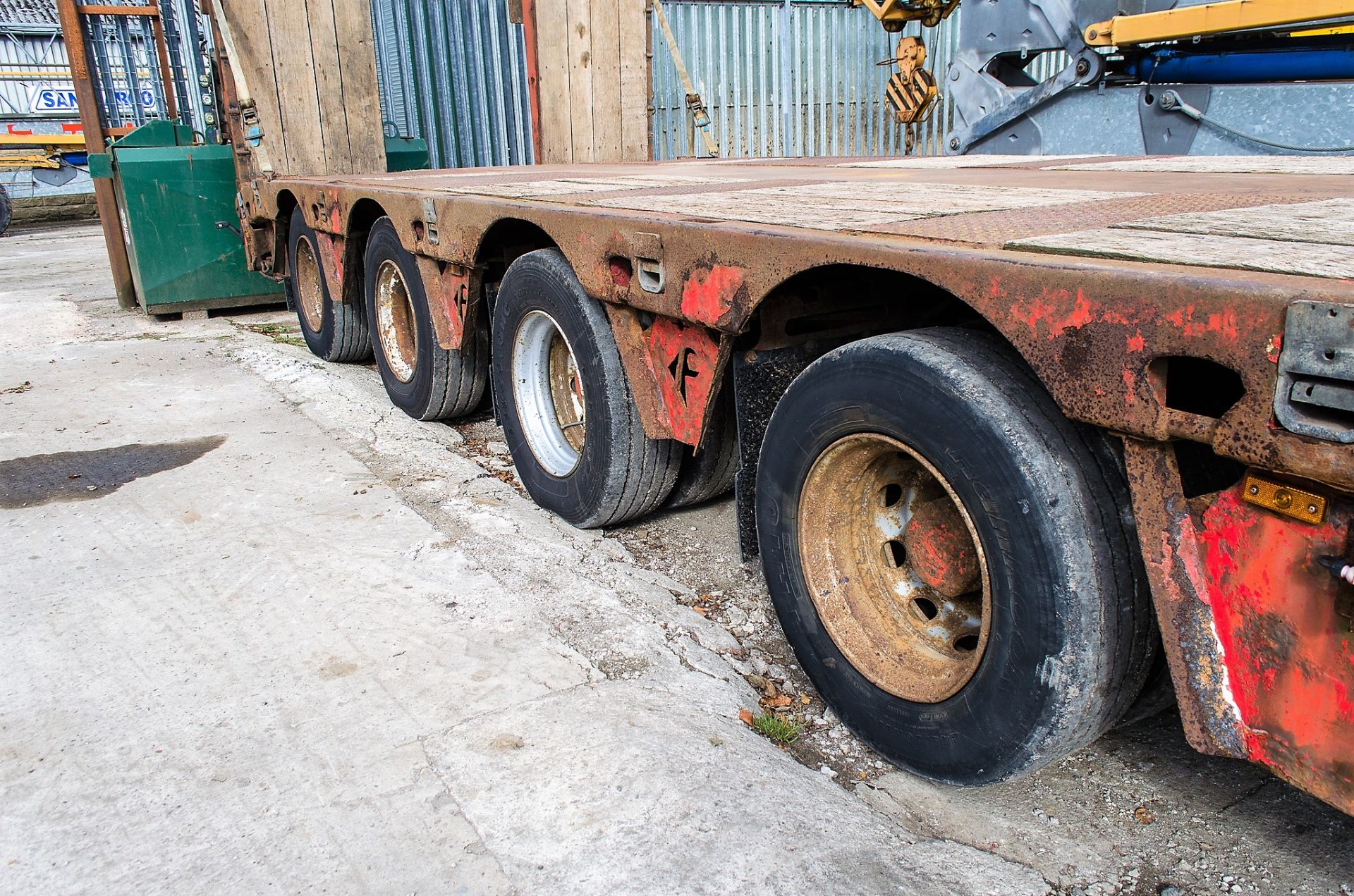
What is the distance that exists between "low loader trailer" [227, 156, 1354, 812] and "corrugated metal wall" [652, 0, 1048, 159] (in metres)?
10.8

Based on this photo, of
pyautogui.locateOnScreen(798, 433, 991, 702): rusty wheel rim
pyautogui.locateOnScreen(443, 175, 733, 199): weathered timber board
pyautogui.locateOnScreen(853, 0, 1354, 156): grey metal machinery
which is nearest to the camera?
pyautogui.locateOnScreen(798, 433, 991, 702): rusty wheel rim

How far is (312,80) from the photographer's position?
260 inches

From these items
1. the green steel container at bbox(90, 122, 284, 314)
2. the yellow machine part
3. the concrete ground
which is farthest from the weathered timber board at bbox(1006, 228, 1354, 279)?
the yellow machine part

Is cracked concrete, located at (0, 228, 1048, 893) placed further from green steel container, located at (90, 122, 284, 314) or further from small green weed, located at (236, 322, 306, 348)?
green steel container, located at (90, 122, 284, 314)

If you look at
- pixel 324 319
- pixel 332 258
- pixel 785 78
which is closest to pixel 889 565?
pixel 332 258

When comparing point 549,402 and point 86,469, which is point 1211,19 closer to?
point 549,402

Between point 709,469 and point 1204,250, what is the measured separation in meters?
2.06

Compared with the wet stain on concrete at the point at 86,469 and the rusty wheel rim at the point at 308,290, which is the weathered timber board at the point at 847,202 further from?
the rusty wheel rim at the point at 308,290

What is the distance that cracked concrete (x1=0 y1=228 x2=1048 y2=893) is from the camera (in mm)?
1915

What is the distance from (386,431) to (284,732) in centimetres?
269

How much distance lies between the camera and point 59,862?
1.94 metres

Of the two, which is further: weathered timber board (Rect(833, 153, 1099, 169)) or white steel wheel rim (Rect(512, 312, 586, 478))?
weathered timber board (Rect(833, 153, 1099, 169))

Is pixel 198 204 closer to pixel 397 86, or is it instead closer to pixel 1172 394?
pixel 397 86

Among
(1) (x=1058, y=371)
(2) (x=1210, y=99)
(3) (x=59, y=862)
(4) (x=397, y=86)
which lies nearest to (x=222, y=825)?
(3) (x=59, y=862)
